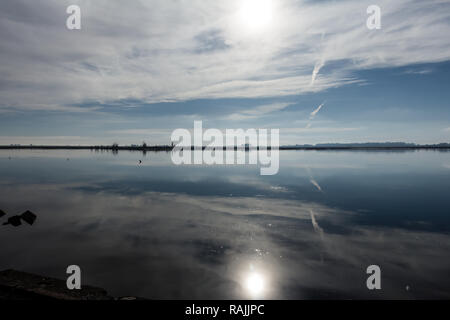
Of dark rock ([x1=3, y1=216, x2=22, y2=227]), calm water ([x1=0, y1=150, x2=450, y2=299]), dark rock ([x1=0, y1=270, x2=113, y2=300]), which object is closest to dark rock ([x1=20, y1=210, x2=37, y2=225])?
dark rock ([x1=3, y1=216, x2=22, y2=227])

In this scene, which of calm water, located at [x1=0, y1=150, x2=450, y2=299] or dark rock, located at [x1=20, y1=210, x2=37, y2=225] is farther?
dark rock, located at [x1=20, y1=210, x2=37, y2=225]

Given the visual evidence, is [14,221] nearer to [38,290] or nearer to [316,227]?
[38,290]

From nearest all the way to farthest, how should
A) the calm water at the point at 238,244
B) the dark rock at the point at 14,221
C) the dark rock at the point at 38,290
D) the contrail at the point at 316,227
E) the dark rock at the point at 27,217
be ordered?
1. the dark rock at the point at 38,290
2. the calm water at the point at 238,244
3. the contrail at the point at 316,227
4. the dark rock at the point at 14,221
5. the dark rock at the point at 27,217

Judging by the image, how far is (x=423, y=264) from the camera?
41.8ft

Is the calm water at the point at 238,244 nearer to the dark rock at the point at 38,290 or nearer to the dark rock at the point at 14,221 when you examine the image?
the dark rock at the point at 14,221

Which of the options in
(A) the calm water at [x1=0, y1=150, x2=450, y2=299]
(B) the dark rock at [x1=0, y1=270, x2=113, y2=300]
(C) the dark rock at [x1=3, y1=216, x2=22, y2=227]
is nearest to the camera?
(B) the dark rock at [x1=0, y1=270, x2=113, y2=300]

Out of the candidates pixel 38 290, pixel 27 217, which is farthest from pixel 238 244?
pixel 27 217

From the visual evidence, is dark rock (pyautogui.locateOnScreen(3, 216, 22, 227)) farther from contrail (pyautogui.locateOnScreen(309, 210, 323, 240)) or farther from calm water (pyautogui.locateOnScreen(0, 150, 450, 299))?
contrail (pyautogui.locateOnScreen(309, 210, 323, 240))

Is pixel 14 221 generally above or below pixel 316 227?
above

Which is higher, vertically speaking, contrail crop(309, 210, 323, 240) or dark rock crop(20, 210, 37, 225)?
dark rock crop(20, 210, 37, 225)

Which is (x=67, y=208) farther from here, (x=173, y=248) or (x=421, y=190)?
(x=421, y=190)

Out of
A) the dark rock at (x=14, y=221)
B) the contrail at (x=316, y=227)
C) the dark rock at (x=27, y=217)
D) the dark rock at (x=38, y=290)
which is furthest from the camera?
the dark rock at (x=27, y=217)

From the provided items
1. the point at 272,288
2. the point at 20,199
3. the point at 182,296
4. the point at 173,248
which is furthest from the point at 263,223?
Answer: the point at 20,199

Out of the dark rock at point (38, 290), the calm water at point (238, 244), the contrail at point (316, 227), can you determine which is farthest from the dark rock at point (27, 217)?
the contrail at point (316, 227)
